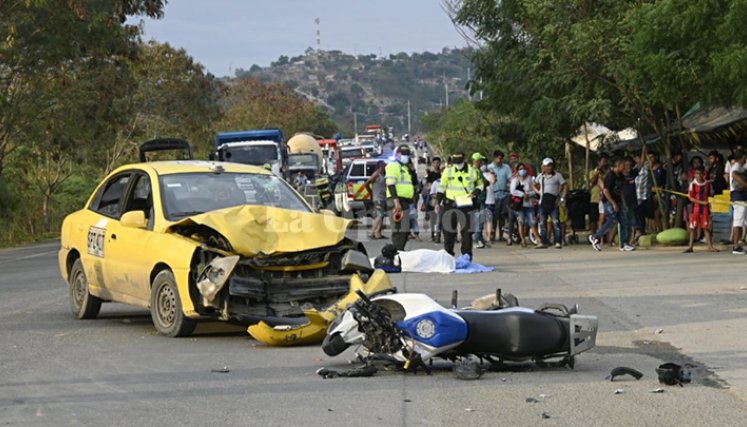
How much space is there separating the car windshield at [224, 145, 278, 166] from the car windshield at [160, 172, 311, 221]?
3036 centimetres

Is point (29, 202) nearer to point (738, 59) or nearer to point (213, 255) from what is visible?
point (738, 59)

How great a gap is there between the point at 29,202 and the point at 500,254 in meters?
24.7

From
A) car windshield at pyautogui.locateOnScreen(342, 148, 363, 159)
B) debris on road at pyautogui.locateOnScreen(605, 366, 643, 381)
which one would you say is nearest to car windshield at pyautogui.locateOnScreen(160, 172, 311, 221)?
debris on road at pyautogui.locateOnScreen(605, 366, 643, 381)

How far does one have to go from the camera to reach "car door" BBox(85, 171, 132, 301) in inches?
507

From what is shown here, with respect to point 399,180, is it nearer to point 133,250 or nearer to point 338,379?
point 133,250

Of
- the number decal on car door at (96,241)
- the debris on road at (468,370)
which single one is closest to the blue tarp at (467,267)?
the number decal on car door at (96,241)

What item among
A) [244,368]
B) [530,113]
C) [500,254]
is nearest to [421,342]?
[244,368]

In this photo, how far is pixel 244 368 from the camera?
9.79 m

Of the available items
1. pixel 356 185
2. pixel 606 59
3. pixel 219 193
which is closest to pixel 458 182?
pixel 606 59

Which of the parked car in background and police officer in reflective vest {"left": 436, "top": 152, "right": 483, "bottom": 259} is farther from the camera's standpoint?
the parked car in background

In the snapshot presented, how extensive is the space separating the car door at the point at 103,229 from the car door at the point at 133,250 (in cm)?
5

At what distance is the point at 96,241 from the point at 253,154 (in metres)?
31.0

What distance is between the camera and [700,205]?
2145 centimetres

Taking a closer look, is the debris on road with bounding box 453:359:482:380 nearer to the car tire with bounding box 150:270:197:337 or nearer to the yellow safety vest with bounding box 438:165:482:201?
the car tire with bounding box 150:270:197:337
